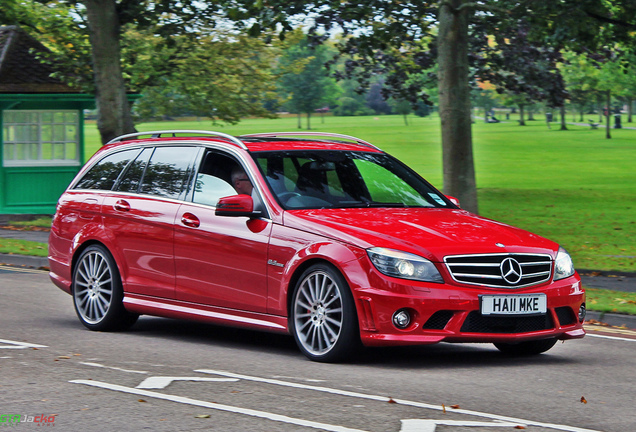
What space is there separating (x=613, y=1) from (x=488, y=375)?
60.8ft

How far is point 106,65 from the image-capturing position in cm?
2041

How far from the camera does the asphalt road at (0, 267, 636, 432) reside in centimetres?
600

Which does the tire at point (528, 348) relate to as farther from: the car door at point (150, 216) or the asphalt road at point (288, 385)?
the car door at point (150, 216)

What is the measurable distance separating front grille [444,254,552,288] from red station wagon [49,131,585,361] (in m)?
0.01

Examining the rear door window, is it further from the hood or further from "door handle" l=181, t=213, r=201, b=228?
the hood

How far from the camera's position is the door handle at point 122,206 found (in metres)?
9.74

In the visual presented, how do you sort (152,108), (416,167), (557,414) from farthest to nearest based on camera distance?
(416,167), (152,108), (557,414)

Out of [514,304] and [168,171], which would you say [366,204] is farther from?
[168,171]

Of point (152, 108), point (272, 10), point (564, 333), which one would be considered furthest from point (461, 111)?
point (152, 108)

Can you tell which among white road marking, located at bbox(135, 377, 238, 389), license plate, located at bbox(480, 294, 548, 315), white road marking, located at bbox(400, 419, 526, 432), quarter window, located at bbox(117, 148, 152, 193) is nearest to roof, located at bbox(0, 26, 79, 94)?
quarter window, located at bbox(117, 148, 152, 193)

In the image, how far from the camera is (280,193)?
8617 millimetres

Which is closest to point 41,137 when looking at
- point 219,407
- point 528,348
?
point 528,348

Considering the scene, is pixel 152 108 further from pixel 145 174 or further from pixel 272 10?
pixel 145 174

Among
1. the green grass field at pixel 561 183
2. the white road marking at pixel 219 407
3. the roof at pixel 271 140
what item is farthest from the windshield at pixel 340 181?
the green grass field at pixel 561 183
